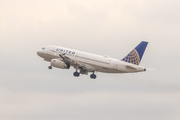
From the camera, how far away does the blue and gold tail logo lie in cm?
11119

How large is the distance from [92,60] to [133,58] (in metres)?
9.10

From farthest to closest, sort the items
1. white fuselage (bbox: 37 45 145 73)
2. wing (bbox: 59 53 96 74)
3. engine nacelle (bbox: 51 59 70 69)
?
engine nacelle (bbox: 51 59 70 69)
wing (bbox: 59 53 96 74)
white fuselage (bbox: 37 45 145 73)

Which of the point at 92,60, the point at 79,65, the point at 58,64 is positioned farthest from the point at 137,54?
the point at 58,64

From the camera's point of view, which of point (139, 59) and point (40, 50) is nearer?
point (139, 59)

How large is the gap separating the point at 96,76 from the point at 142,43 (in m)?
14.1

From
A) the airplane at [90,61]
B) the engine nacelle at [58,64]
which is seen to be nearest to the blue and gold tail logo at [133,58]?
the airplane at [90,61]

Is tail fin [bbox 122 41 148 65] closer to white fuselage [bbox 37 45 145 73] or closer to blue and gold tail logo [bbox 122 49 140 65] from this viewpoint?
blue and gold tail logo [bbox 122 49 140 65]

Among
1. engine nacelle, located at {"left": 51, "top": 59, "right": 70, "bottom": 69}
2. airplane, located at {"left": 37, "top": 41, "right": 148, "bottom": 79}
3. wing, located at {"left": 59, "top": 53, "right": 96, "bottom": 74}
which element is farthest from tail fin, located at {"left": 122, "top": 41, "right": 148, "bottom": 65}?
engine nacelle, located at {"left": 51, "top": 59, "right": 70, "bottom": 69}

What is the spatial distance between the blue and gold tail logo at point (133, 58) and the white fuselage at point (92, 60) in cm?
100

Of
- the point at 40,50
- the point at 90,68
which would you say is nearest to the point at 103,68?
the point at 90,68

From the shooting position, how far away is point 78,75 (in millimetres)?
118625

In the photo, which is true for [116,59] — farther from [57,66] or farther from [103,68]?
[57,66]

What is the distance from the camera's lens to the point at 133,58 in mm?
111500

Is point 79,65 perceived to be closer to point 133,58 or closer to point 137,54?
point 133,58
